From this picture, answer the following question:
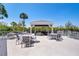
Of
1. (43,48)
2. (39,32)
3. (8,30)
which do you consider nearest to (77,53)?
(43,48)

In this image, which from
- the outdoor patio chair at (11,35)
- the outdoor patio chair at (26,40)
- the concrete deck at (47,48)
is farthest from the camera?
the outdoor patio chair at (26,40)

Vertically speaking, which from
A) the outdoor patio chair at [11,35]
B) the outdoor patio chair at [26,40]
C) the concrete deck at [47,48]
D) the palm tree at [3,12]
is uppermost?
the palm tree at [3,12]

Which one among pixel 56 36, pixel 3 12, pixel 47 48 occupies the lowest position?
pixel 47 48

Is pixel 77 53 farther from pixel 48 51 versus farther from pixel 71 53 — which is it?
pixel 48 51

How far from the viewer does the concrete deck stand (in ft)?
15.9

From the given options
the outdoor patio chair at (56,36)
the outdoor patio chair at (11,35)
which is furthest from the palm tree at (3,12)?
the outdoor patio chair at (56,36)

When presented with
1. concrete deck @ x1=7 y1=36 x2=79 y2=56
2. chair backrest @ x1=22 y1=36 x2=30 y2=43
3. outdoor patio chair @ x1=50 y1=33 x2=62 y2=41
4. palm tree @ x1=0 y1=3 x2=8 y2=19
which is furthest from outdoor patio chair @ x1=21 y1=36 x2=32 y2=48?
palm tree @ x1=0 y1=3 x2=8 y2=19

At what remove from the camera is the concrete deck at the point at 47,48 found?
4855mm

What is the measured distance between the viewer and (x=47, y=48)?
5.07 meters

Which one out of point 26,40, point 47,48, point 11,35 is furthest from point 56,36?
point 11,35

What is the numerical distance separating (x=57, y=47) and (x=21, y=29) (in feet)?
4.16

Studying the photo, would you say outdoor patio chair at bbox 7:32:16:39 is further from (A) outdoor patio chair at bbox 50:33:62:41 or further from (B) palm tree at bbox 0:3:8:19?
(A) outdoor patio chair at bbox 50:33:62:41

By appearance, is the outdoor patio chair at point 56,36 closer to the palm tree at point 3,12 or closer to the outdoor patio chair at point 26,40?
the outdoor patio chair at point 26,40

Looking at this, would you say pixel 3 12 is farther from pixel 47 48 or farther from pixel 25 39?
pixel 47 48
